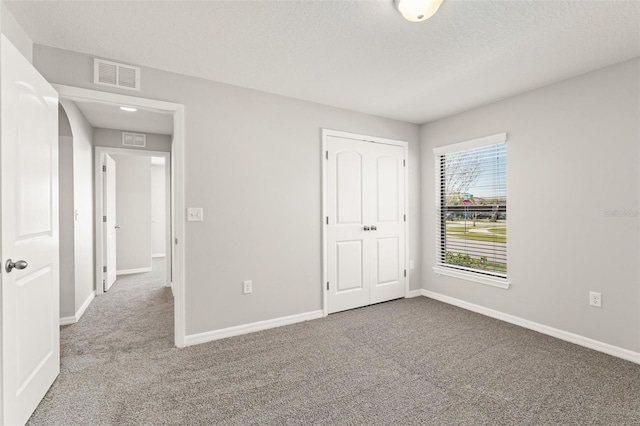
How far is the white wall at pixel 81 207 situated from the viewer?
337 centimetres

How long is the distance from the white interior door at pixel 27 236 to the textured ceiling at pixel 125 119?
5.20ft

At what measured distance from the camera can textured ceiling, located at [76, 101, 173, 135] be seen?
11.5 ft

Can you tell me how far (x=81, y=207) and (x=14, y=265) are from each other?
2.48m

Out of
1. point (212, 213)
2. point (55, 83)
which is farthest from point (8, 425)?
point (55, 83)

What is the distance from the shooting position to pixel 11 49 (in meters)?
1.60

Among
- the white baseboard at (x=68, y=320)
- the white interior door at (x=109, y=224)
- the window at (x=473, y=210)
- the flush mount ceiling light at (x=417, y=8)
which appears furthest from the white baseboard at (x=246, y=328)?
the flush mount ceiling light at (x=417, y=8)

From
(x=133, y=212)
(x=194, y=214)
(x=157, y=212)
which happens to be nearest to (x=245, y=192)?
(x=194, y=214)

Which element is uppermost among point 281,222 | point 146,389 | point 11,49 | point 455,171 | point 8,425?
point 11,49

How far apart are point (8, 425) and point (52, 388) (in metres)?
0.60

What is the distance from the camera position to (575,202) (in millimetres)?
2748

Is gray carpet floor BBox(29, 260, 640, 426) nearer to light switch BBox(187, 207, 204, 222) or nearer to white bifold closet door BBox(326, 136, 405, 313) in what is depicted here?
white bifold closet door BBox(326, 136, 405, 313)

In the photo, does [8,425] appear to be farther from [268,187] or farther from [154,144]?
[154,144]

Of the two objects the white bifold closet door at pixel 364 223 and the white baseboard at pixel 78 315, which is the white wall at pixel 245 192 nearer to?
the white bifold closet door at pixel 364 223

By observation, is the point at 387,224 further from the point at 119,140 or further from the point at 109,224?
the point at 109,224
